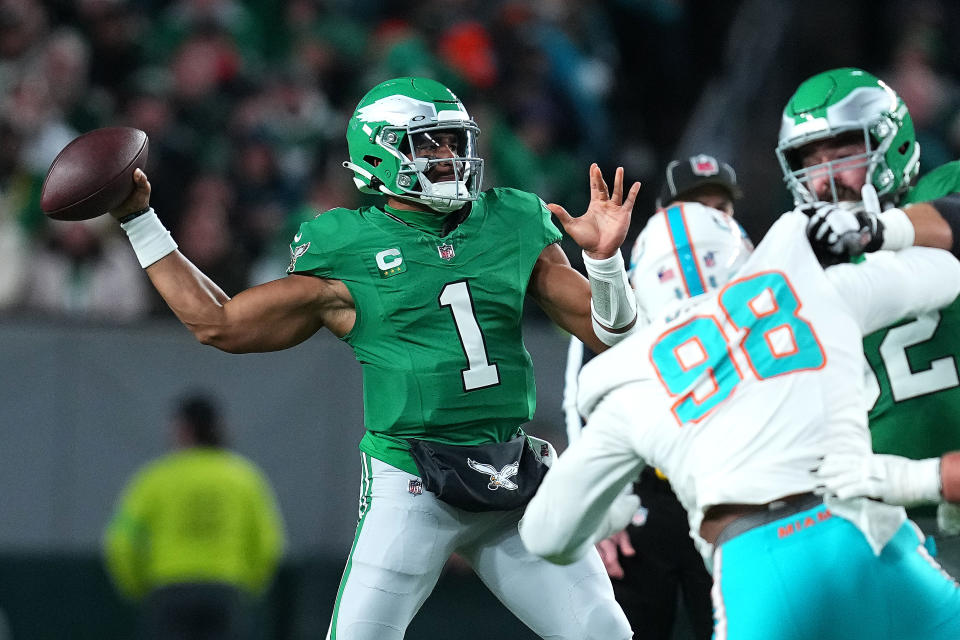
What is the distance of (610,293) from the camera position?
13.3 feet

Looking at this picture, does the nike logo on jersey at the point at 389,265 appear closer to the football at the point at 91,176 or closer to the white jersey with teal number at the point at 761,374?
the football at the point at 91,176

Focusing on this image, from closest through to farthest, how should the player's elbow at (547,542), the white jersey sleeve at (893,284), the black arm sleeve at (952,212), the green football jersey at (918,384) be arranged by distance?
the white jersey sleeve at (893,284), the player's elbow at (547,542), the black arm sleeve at (952,212), the green football jersey at (918,384)

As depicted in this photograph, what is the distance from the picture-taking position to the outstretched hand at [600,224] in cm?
399

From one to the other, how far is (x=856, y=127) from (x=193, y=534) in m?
4.22

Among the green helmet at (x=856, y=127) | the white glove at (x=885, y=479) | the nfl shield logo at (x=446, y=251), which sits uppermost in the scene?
the green helmet at (x=856, y=127)

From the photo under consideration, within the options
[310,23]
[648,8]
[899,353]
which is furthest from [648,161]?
[899,353]

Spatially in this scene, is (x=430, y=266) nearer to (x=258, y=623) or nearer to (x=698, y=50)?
(x=258, y=623)

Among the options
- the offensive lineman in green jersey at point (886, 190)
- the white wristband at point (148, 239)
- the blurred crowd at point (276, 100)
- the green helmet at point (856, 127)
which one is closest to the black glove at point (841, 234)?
the offensive lineman in green jersey at point (886, 190)

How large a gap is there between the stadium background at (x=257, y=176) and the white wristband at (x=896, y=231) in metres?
4.27

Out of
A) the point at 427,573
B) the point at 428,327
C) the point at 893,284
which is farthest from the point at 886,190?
the point at 427,573

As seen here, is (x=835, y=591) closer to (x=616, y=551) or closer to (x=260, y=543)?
(x=616, y=551)

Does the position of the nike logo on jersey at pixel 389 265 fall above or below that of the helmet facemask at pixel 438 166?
below

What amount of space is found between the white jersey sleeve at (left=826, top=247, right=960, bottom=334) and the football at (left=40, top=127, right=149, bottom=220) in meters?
2.04

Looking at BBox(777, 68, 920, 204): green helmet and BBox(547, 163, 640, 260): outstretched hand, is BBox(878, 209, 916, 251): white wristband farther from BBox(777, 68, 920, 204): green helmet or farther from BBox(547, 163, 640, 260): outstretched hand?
BBox(547, 163, 640, 260): outstretched hand
